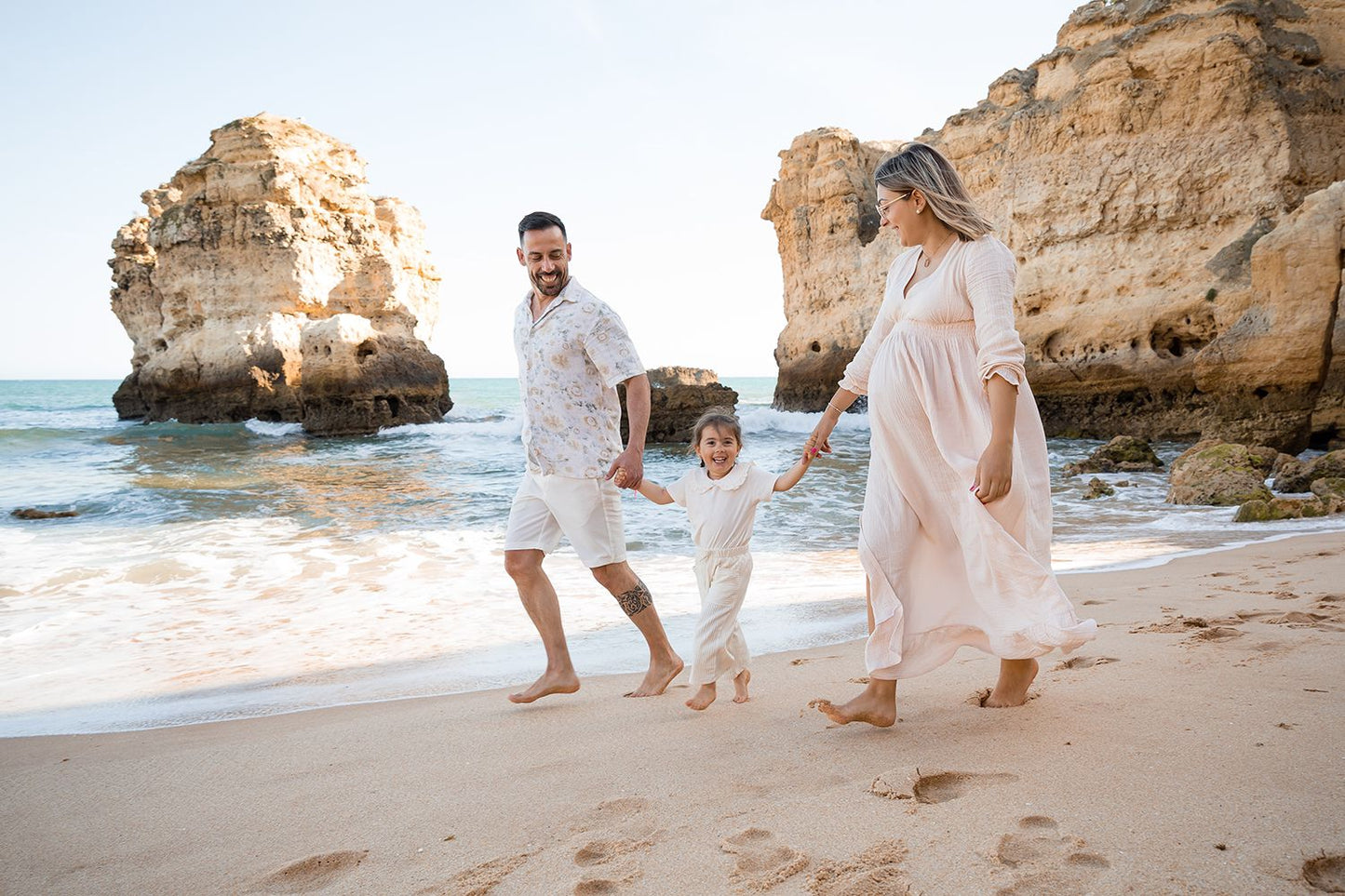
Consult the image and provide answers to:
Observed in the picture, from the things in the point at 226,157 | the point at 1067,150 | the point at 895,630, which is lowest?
the point at 895,630

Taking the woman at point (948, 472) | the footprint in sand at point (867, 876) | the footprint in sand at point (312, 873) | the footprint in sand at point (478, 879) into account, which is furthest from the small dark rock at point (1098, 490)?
the footprint in sand at point (312, 873)

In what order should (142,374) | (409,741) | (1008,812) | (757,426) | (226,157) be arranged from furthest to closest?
(142,374)
(226,157)
(757,426)
(409,741)
(1008,812)

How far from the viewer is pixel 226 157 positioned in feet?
87.3

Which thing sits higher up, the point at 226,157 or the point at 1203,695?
the point at 226,157

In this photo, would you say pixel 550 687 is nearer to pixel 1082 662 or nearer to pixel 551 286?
pixel 551 286

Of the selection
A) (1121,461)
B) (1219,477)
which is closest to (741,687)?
(1219,477)

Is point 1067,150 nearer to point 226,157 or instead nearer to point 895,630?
point 895,630

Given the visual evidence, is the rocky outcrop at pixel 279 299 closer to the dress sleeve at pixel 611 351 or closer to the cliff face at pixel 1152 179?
the cliff face at pixel 1152 179

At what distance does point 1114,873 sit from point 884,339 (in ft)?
5.31

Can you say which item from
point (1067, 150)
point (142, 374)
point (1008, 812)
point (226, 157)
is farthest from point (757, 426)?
point (1008, 812)

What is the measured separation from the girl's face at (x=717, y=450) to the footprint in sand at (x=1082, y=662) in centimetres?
135

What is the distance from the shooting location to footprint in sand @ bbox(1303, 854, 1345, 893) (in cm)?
146

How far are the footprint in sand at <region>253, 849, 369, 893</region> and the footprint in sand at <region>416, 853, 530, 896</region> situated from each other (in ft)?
0.85

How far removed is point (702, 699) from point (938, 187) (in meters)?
1.85
